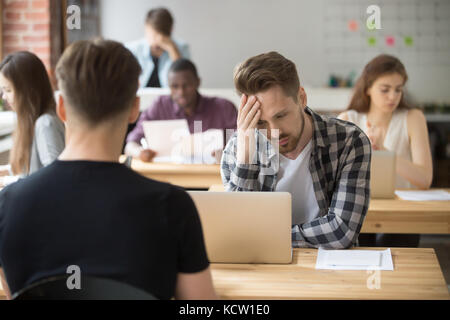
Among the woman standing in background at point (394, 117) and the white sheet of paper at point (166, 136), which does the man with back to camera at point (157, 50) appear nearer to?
the white sheet of paper at point (166, 136)

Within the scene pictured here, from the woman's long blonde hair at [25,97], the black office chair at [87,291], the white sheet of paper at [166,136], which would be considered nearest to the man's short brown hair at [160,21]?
the white sheet of paper at [166,136]

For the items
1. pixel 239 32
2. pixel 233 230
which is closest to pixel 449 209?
pixel 233 230

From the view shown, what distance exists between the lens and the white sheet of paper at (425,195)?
2.58 metres

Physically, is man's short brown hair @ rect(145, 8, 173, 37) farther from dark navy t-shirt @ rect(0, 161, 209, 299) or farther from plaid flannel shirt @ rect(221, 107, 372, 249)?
dark navy t-shirt @ rect(0, 161, 209, 299)

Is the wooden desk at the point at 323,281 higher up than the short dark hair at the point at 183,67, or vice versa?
the short dark hair at the point at 183,67

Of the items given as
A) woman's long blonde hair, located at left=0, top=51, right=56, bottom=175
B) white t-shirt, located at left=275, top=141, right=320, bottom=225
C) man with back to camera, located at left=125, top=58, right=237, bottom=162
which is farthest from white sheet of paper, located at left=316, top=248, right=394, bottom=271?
man with back to camera, located at left=125, top=58, right=237, bottom=162

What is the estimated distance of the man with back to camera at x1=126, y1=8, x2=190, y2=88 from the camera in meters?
4.94

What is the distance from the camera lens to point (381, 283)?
1.45 meters

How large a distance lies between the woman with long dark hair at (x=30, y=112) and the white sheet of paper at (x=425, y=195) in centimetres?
145

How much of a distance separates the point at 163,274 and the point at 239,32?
550 cm

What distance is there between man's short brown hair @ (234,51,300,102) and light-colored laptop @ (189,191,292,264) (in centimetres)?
35

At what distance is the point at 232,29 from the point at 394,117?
360cm

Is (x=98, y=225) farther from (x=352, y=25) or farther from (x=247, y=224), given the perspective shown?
(x=352, y=25)

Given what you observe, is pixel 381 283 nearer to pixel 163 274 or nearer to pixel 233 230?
pixel 233 230
